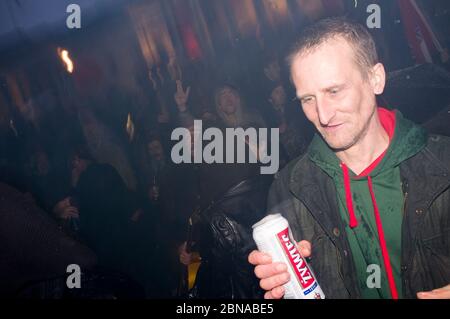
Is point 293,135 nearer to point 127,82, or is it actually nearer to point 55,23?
point 127,82

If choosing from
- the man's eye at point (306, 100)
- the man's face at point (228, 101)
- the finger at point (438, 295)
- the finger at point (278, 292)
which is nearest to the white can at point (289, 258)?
the finger at point (278, 292)

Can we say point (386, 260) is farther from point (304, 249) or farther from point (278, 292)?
point (278, 292)

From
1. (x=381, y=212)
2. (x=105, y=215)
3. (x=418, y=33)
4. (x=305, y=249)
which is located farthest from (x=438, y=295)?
(x=418, y=33)

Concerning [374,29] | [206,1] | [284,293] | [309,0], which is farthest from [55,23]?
[284,293]

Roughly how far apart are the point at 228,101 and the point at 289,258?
3.76 meters

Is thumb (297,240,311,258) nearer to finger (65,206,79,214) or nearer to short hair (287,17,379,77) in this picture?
→ short hair (287,17,379,77)

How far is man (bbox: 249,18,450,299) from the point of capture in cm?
158

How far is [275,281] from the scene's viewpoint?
1382mm

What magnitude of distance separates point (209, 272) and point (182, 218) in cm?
158

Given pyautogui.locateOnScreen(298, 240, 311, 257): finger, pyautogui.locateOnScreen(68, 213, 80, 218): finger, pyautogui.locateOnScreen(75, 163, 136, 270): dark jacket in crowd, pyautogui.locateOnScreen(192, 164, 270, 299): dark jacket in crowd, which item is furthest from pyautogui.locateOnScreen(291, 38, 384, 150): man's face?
pyautogui.locateOnScreen(68, 213, 80, 218): finger

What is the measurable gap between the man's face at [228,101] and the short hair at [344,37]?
3076mm

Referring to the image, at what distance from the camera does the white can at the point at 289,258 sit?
1373 mm

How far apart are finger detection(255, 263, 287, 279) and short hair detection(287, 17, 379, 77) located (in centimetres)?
116

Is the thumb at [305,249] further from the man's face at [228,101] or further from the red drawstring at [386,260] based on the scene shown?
the man's face at [228,101]
